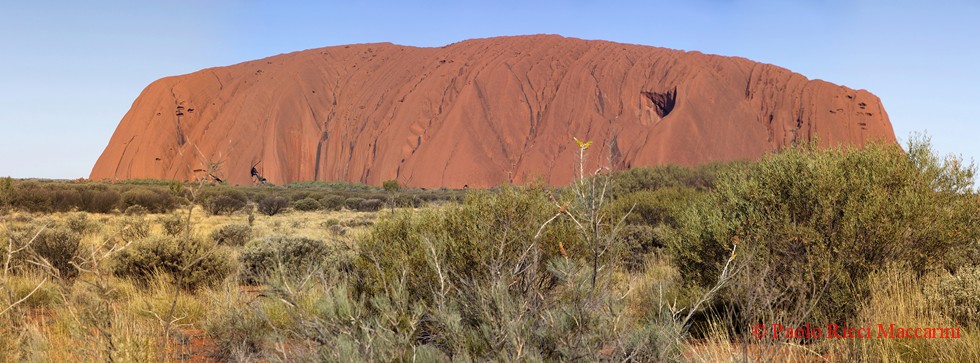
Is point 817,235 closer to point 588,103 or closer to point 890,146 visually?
point 890,146

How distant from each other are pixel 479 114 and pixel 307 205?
36942 mm

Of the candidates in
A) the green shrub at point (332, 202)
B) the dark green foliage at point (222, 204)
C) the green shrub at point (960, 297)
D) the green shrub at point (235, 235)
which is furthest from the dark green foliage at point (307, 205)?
the green shrub at point (960, 297)

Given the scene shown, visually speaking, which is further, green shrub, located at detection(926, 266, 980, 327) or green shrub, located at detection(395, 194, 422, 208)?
green shrub, located at detection(395, 194, 422, 208)

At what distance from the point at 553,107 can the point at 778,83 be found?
96.7 ft

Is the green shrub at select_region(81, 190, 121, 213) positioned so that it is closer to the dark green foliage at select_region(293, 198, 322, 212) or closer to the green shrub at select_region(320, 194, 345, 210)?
the dark green foliage at select_region(293, 198, 322, 212)

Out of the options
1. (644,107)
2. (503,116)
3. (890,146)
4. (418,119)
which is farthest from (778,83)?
A: (890,146)

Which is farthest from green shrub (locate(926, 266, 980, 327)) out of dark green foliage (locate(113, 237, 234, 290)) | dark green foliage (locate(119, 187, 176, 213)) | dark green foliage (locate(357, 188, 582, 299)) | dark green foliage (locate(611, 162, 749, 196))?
dark green foliage (locate(119, 187, 176, 213))

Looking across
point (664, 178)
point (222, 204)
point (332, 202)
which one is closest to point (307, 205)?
point (332, 202)

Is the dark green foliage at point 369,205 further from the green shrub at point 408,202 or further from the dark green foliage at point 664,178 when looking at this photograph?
the dark green foliage at point 664,178

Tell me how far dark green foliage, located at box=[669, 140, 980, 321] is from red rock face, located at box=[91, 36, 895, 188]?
5781 centimetres

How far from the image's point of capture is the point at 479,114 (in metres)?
71.9

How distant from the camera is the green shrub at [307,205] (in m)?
37.2

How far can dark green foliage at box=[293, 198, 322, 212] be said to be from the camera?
1463 inches

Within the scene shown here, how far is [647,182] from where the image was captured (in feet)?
106
